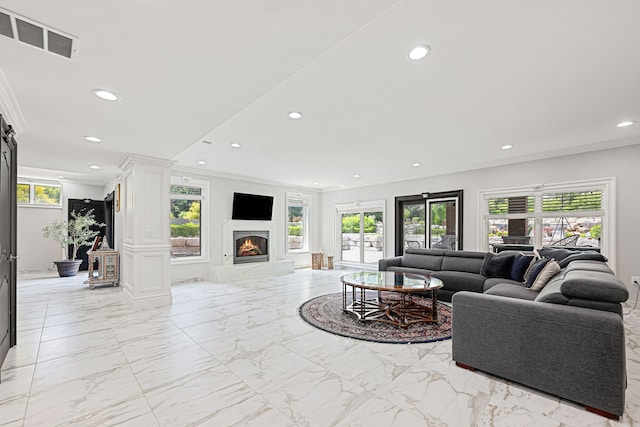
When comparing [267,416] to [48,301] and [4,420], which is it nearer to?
[4,420]

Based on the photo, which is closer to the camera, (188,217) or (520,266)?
(520,266)

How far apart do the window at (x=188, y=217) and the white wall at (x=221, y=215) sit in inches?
7.0

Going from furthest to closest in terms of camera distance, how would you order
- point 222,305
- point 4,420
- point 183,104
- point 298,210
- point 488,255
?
point 298,210 < point 488,255 < point 222,305 < point 183,104 < point 4,420

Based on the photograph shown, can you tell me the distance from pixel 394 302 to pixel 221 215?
4.61 m

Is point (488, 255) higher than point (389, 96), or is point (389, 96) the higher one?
point (389, 96)

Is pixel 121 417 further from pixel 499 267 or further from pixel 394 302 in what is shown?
pixel 499 267

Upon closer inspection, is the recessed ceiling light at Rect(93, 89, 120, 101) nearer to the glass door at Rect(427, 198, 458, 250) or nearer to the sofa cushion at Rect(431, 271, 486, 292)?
the sofa cushion at Rect(431, 271, 486, 292)

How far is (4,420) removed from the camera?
1.87m

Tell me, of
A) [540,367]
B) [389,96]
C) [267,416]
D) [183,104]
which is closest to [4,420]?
[267,416]

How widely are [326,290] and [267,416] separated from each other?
3774 mm

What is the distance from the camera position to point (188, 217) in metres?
6.80

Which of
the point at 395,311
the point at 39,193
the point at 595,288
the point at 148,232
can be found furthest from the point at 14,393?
the point at 39,193

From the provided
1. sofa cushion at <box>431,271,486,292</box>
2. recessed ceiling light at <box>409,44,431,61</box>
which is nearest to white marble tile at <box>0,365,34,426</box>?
recessed ceiling light at <box>409,44,431,61</box>

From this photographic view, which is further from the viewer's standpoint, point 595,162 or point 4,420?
point 595,162
